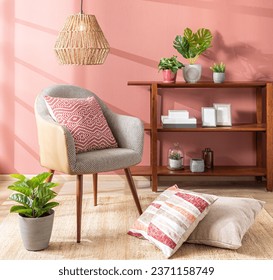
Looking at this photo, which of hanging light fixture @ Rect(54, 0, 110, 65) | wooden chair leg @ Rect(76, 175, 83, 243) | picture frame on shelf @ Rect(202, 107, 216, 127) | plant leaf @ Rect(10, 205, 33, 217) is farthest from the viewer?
picture frame on shelf @ Rect(202, 107, 216, 127)

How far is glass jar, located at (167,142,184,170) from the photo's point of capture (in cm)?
429

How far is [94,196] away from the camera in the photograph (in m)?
3.76

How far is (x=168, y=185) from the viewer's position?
4.44 m

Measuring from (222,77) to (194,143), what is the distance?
60cm

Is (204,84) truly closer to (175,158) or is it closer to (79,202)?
(175,158)

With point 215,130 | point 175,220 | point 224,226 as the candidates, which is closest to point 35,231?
point 175,220

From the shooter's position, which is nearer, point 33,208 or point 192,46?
point 33,208

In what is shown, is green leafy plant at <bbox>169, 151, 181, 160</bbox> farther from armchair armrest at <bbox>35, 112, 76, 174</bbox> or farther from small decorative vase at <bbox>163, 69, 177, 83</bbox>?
armchair armrest at <bbox>35, 112, 76, 174</bbox>

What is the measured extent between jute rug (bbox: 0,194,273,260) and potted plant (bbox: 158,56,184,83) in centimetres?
111

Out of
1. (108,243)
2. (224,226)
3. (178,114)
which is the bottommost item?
(108,243)

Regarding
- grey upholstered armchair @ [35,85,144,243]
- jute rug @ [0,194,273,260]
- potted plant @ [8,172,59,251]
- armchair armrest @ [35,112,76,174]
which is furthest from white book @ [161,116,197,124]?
potted plant @ [8,172,59,251]

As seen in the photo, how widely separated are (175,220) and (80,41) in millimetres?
1478

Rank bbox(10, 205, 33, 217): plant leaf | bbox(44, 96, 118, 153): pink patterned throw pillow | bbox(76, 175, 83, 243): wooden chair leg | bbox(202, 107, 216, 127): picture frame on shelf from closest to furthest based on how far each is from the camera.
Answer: bbox(10, 205, 33, 217): plant leaf, bbox(76, 175, 83, 243): wooden chair leg, bbox(44, 96, 118, 153): pink patterned throw pillow, bbox(202, 107, 216, 127): picture frame on shelf

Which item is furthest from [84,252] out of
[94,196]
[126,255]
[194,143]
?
[194,143]
